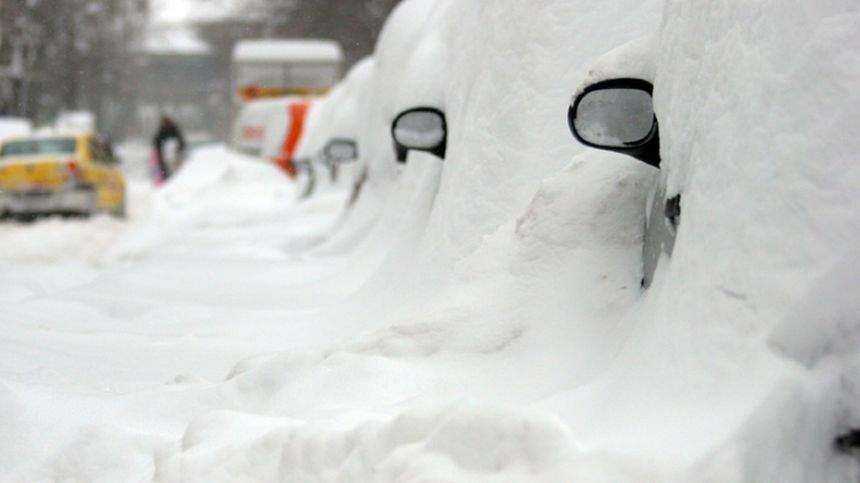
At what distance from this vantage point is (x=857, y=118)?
256cm

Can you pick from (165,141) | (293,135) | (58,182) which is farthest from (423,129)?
(165,141)

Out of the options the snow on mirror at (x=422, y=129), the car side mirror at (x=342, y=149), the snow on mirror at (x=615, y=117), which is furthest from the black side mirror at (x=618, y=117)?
the car side mirror at (x=342, y=149)

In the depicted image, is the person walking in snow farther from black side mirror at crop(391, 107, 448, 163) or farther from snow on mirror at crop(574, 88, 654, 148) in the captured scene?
snow on mirror at crop(574, 88, 654, 148)

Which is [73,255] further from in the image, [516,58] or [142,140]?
[142,140]

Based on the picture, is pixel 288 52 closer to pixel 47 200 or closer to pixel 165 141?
pixel 165 141

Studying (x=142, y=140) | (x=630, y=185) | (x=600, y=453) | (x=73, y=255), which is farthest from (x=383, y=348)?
(x=142, y=140)

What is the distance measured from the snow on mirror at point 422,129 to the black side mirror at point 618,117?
2424 millimetres

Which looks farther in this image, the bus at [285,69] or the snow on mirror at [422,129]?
the bus at [285,69]

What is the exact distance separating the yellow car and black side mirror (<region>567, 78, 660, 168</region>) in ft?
51.1

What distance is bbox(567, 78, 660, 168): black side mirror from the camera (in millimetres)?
3719

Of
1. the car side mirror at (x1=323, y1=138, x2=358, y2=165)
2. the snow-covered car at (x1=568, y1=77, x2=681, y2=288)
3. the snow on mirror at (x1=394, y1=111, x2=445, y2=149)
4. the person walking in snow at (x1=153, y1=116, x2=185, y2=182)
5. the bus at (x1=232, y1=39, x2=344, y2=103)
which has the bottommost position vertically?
the person walking in snow at (x1=153, y1=116, x2=185, y2=182)

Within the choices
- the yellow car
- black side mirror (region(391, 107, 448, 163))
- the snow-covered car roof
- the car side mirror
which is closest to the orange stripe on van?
the yellow car

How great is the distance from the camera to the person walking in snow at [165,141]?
3006cm

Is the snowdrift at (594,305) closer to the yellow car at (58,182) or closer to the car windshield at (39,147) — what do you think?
the yellow car at (58,182)
